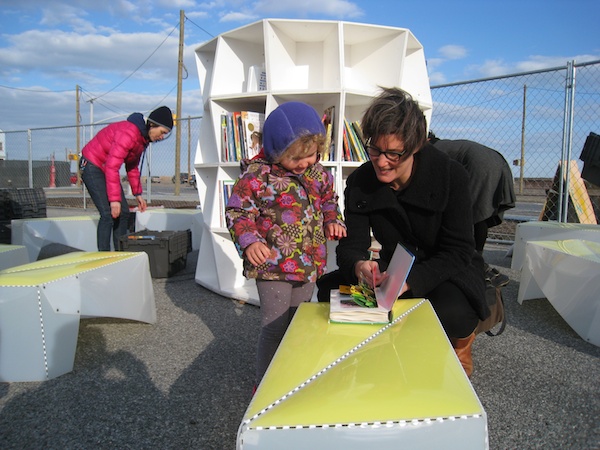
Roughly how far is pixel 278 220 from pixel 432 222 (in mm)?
707

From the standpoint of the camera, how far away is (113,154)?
14.3ft

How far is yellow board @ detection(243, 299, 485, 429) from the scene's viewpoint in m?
1.01

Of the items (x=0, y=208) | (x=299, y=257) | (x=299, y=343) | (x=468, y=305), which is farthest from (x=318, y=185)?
(x=0, y=208)

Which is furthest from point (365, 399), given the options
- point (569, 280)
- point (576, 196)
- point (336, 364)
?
point (576, 196)

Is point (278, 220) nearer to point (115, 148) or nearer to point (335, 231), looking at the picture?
point (335, 231)

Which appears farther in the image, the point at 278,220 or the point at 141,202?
the point at 141,202

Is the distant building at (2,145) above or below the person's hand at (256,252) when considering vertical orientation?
above

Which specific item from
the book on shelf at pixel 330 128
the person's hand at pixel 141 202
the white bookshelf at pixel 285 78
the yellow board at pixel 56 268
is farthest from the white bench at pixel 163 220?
the book on shelf at pixel 330 128

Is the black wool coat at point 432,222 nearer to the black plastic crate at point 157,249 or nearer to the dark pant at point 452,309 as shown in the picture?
the dark pant at point 452,309

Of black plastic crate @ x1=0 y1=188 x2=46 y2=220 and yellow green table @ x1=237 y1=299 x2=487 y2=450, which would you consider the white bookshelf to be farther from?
black plastic crate @ x1=0 y1=188 x2=46 y2=220

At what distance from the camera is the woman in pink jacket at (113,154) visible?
4387mm

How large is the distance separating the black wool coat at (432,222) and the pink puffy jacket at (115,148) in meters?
2.89

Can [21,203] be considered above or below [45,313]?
above

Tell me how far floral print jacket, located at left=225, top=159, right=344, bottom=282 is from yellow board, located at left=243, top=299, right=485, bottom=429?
66 centimetres
